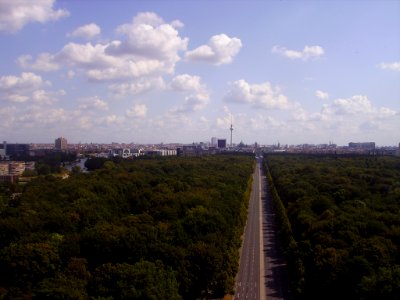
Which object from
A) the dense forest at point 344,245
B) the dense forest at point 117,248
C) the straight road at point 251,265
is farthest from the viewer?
the straight road at point 251,265

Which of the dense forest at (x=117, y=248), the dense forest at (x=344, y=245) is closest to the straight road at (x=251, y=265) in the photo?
the dense forest at (x=117, y=248)

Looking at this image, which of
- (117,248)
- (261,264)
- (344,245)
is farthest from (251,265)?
(117,248)

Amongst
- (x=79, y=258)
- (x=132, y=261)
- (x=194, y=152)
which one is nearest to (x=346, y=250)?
(x=132, y=261)

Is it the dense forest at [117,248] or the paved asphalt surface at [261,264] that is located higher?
the dense forest at [117,248]

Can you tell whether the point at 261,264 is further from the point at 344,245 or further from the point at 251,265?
the point at 344,245

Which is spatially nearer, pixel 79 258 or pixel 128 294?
pixel 128 294

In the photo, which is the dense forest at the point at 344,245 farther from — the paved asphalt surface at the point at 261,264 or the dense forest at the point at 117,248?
the dense forest at the point at 117,248

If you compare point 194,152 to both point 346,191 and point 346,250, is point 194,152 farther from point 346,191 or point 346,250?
point 346,250
